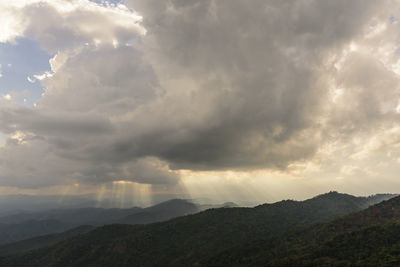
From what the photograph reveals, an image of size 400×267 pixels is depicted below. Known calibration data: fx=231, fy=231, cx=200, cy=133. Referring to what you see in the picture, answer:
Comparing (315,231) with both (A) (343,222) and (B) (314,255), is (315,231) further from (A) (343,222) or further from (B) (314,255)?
(B) (314,255)

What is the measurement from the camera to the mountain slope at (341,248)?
130 meters

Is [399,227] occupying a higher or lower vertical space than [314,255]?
higher

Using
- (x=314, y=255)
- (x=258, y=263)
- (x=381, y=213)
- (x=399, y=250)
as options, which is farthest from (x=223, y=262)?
(x=381, y=213)

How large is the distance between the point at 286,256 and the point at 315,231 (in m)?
54.2

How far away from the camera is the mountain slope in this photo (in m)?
130

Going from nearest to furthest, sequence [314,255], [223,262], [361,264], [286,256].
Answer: [361,264] < [314,255] < [286,256] < [223,262]

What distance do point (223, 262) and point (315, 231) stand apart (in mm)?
83983

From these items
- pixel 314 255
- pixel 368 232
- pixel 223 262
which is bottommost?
pixel 223 262

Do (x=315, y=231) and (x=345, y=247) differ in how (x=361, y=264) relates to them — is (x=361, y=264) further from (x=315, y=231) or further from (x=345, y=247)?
(x=315, y=231)

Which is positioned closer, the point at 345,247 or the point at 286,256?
the point at 345,247

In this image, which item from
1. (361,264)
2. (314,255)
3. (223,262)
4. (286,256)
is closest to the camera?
(361,264)

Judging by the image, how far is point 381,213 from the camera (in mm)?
197875

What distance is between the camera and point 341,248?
491 ft

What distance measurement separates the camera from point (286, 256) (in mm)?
162375
